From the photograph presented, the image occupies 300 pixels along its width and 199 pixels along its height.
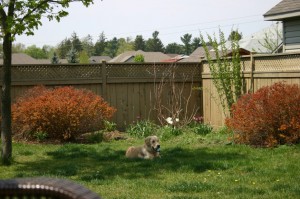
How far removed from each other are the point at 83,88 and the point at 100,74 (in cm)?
66

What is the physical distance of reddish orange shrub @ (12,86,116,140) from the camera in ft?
35.9

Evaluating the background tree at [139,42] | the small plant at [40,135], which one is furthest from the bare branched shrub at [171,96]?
the background tree at [139,42]

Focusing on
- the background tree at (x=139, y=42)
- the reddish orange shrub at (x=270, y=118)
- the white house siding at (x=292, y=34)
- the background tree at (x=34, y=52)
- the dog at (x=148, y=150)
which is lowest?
the dog at (x=148, y=150)

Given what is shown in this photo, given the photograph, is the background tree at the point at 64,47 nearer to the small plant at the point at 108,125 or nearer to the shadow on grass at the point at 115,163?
the small plant at the point at 108,125

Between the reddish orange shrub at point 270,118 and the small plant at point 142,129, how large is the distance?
3.41m

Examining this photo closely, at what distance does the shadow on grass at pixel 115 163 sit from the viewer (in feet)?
23.7

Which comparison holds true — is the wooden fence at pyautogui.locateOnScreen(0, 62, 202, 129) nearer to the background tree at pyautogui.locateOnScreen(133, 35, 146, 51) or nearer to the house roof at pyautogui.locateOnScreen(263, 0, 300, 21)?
the house roof at pyautogui.locateOnScreen(263, 0, 300, 21)

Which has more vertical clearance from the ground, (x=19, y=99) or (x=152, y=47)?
(x=152, y=47)

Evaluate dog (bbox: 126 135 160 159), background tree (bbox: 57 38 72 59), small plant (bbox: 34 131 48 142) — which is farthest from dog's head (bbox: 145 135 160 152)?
background tree (bbox: 57 38 72 59)

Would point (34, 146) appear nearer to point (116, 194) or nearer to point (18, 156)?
point (18, 156)

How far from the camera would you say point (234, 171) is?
702 cm

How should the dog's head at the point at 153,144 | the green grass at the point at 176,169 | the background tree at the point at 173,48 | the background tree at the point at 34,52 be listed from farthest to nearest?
the background tree at the point at 173,48 → the background tree at the point at 34,52 → the dog's head at the point at 153,144 → the green grass at the point at 176,169

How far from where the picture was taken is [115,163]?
822 cm

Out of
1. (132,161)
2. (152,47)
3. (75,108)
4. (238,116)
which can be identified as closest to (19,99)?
(75,108)
